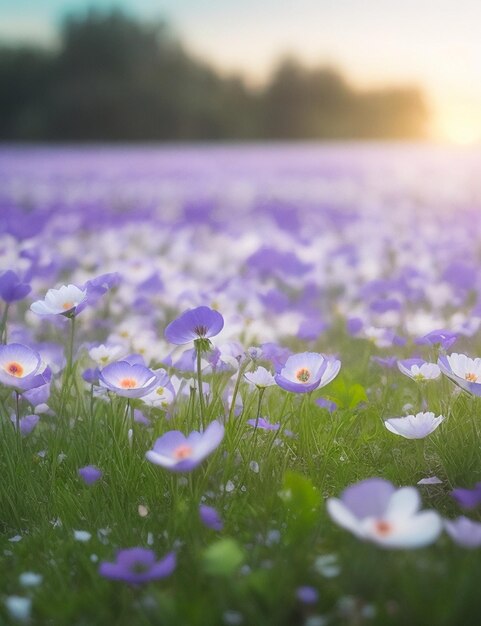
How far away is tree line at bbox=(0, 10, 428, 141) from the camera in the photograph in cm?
2678

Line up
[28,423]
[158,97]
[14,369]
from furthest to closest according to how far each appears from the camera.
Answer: [158,97] < [28,423] < [14,369]

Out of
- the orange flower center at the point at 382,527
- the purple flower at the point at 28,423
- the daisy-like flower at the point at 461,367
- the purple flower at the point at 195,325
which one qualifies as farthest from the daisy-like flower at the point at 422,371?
the purple flower at the point at 28,423

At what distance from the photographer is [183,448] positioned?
1711 millimetres

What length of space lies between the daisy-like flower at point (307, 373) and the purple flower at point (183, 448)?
275 mm

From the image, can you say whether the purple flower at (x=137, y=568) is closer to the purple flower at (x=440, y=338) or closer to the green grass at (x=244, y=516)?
the green grass at (x=244, y=516)

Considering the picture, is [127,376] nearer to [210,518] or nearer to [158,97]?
[210,518]

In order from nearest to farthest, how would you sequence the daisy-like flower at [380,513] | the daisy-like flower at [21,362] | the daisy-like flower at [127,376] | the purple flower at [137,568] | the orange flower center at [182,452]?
the daisy-like flower at [380,513] → the purple flower at [137,568] → the orange flower center at [182,452] → the daisy-like flower at [127,376] → the daisy-like flower at [21,362]

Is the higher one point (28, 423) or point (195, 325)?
point (195, 325)

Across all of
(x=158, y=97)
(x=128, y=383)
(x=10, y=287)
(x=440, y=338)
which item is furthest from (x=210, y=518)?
(x=158, y=97)

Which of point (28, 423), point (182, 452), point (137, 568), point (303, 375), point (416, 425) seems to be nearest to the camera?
point (137, 568)

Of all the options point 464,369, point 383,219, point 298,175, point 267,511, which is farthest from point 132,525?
point 298,175

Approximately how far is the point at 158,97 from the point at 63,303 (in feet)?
87.5

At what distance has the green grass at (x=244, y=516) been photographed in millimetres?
1501

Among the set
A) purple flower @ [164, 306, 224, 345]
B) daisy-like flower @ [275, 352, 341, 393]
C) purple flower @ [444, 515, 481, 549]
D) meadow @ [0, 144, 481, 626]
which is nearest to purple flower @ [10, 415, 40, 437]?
meadow @ [0, 144, 481, 626]
